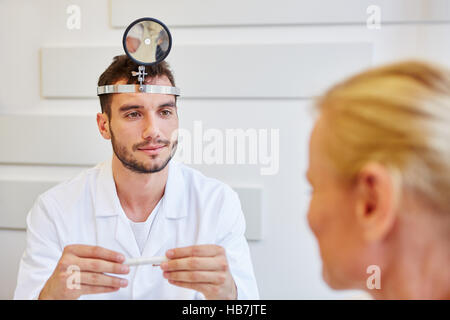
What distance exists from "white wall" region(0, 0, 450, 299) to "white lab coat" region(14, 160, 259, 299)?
0.30 ft

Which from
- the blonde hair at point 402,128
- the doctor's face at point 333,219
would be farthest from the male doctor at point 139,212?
the blonde hair at point 402,128

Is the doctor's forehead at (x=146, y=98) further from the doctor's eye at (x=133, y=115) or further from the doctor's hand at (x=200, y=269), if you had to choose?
the doctor's hand at (x=200, y=269)

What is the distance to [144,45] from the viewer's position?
0.90m

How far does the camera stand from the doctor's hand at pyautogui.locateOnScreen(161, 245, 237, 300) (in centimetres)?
85

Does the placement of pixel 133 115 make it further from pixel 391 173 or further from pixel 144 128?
pixel 391 173

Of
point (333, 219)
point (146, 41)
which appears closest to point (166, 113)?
point (146, 41)

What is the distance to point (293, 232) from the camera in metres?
1.05

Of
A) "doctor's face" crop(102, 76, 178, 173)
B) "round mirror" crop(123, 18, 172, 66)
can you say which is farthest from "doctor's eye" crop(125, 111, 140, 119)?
"round mirror" crop(123, 18, 172, 66)

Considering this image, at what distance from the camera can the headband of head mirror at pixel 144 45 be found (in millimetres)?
890

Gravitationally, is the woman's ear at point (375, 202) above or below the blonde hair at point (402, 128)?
below
